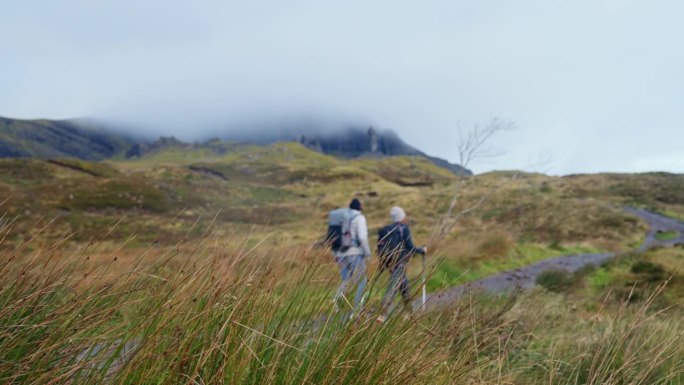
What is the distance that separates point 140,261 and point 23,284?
519 millimetres

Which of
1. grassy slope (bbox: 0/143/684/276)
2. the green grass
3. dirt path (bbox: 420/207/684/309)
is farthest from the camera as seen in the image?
grassy slope (bbox: 0/143/684/276)

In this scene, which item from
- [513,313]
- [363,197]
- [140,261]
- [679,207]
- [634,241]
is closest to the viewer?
[140,261]

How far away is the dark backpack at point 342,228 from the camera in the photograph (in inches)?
235

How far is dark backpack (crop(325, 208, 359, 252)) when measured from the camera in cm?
596

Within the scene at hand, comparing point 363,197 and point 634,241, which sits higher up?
point 634,241

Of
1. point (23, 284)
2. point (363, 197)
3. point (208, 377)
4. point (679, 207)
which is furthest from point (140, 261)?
point (363, 197)

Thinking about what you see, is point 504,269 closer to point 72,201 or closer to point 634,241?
point 634,241

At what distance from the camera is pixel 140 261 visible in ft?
7.65

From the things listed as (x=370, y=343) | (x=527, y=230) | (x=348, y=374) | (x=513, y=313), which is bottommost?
(x=527, y=230)

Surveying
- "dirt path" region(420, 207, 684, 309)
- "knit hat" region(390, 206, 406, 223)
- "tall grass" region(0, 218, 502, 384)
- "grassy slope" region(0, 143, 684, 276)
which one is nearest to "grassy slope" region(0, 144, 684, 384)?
"tall grass" region(0, 218, 502, 384)

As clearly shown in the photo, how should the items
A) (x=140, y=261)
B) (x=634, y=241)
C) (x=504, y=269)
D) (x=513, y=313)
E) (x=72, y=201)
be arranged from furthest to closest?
(x=72, y=201)
(x=634, y=241)
(x=504, y=269)
(x=513, y=313)
(x=140, y=261)

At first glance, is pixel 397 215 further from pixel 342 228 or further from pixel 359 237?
pixel 342 228

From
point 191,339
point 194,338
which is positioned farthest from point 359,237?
point 191,339

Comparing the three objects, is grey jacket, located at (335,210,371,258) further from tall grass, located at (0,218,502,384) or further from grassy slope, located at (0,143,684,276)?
tall grass, located at (0,218,502,384)
